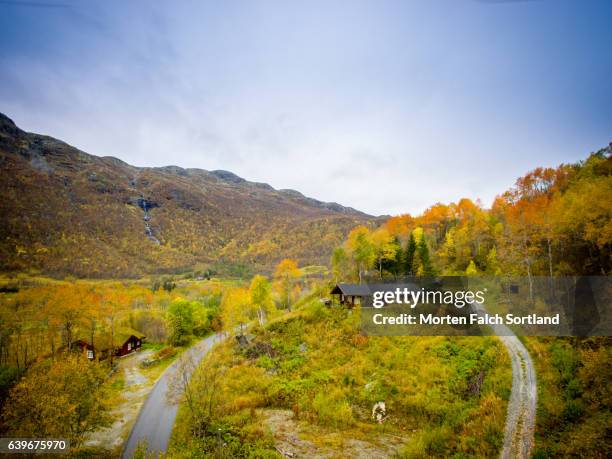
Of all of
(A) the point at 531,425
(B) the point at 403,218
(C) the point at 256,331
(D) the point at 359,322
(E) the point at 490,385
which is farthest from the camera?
(B) the point at 403,218

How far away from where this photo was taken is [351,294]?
4275cm

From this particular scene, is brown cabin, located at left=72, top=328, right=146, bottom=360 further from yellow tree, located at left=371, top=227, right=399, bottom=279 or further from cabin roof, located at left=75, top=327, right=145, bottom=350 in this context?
yellow tree, located at left=371, top=227, right=399, bottom=279

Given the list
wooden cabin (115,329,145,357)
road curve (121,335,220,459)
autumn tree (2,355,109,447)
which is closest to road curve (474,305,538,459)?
road curve (121,335,220,459)

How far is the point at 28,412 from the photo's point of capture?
16.4 meters

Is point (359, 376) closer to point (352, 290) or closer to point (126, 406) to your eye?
point (352, 290)

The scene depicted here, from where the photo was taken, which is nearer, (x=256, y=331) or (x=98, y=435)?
(x=98, y=435)

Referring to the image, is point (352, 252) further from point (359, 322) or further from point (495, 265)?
point (495, 265)

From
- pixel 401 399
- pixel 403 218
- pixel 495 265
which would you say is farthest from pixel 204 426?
pixel 403 218

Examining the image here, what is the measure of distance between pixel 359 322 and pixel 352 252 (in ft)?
60.6

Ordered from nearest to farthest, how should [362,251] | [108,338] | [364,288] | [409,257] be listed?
[364,288] < [108,338] < [409,257] < [362,251]

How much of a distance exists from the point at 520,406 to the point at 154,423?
27970 mm

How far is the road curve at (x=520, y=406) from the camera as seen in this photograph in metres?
13.9

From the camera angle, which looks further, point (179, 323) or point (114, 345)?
point (179, 323)

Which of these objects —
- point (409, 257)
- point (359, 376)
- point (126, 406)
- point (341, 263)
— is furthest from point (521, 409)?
point (341, 263)
